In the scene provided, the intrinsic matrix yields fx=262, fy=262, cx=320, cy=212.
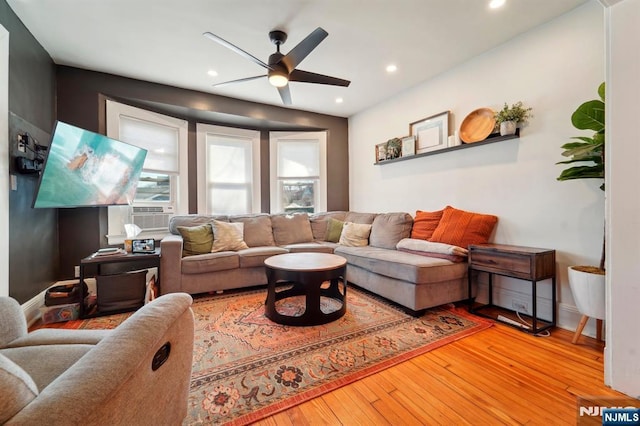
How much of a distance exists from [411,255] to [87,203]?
345cm

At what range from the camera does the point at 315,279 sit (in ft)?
7.39

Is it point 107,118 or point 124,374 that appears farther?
point 107,118

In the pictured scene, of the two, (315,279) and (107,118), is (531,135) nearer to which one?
(315,279)

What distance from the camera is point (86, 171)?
8.54 ft

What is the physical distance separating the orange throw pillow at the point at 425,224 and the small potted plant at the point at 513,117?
1.07 metres

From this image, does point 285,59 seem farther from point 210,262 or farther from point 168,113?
point 168,113

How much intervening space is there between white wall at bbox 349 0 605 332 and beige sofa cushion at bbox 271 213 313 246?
175 centimetres

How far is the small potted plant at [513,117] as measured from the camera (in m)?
2.52

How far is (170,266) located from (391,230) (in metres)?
2.67

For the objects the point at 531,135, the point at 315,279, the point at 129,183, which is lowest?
the point at 315,279

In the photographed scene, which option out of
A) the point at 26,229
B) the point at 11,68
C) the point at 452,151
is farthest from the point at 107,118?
the point at 452,151

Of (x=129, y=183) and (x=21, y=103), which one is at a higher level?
(x=21, y=103)

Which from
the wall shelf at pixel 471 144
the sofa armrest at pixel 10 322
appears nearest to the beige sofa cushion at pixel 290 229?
the wall shelf at pixel 471 144

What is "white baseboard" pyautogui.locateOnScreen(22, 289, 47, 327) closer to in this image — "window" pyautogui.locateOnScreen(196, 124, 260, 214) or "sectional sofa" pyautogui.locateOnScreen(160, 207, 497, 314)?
"sectional sofa" pyautogui.locateOnScreen(160, 207, 497, 314)
